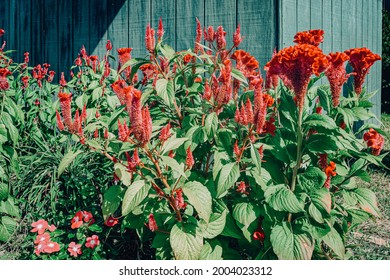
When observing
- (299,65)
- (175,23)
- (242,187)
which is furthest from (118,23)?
(299,65)

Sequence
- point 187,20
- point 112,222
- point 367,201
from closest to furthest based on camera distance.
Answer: point 367,201 → point 112,222 → point 187,20

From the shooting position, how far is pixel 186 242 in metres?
1.91

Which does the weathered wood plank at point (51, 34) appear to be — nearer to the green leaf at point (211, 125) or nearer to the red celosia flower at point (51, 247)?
the red celosia flower at point (51, 247)

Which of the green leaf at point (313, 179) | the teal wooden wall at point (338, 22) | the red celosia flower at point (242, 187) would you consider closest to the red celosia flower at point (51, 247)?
the red celosia flower at point (242, 187)

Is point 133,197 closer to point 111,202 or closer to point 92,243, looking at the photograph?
point 111,202

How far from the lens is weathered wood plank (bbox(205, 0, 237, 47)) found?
3846 millimetres

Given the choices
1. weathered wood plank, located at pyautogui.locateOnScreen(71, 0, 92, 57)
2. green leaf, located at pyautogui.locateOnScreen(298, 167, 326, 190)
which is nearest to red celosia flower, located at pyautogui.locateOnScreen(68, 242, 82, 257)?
green leaf, located at pyautogui.locateOnScreen(298, 167, 326, 190)

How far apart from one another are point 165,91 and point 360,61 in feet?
2.94

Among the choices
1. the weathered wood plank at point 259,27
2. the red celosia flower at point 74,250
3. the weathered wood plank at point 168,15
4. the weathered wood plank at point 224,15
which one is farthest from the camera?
the weathered wood plank at point 168,15

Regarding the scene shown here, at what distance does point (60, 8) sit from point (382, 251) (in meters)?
4.41

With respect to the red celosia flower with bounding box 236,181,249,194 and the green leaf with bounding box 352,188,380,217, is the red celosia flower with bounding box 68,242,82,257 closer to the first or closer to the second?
the red celosia flower with bounding box 236,181,249,194

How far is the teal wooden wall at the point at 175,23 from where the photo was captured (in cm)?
369

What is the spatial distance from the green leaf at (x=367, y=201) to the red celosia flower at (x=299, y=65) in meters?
0.54

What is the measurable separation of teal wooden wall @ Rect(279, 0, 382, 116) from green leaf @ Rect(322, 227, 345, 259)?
73.6 inches
